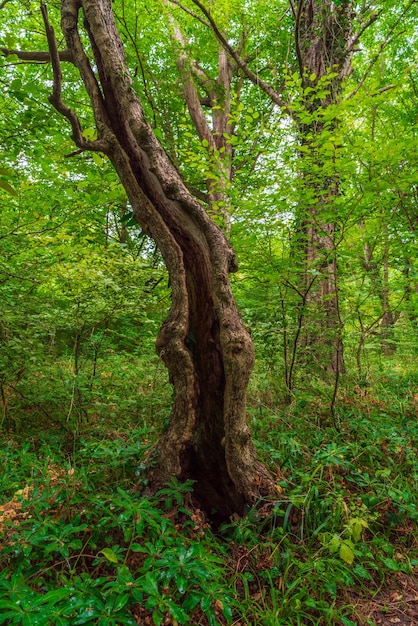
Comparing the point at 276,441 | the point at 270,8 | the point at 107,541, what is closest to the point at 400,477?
the point at 276,441

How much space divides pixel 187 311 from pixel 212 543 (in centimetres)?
146

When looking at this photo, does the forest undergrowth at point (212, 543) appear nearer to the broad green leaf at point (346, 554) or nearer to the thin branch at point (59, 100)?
the broad green leaf at point (346, 554)

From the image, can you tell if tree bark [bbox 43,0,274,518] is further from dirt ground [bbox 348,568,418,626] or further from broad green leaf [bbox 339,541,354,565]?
dirt ground [bbox 348,568,418,626]

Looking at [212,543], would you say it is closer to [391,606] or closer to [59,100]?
[391,606]

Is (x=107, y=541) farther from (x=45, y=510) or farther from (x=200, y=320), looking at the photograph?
(x=200, y=320)

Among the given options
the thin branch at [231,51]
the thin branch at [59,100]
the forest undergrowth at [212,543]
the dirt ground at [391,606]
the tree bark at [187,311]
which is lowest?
the dirt ground at [391,606]

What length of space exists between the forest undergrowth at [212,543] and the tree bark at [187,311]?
0.22 m

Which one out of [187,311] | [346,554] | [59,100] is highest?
[59,100]

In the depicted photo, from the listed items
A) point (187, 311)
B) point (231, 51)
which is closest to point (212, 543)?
point (187, 311)

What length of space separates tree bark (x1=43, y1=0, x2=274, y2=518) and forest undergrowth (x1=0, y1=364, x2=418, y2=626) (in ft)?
0.72

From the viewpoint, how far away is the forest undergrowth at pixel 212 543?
4.80 ft

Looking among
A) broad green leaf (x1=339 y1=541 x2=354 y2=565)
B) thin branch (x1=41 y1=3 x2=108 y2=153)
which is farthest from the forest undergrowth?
thin branch (x1=41 y1=3 x2=108 y2=153)

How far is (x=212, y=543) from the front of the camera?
201 centimetres

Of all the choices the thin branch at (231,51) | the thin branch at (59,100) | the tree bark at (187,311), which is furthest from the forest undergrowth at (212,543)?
the thin branch at (231,51)
